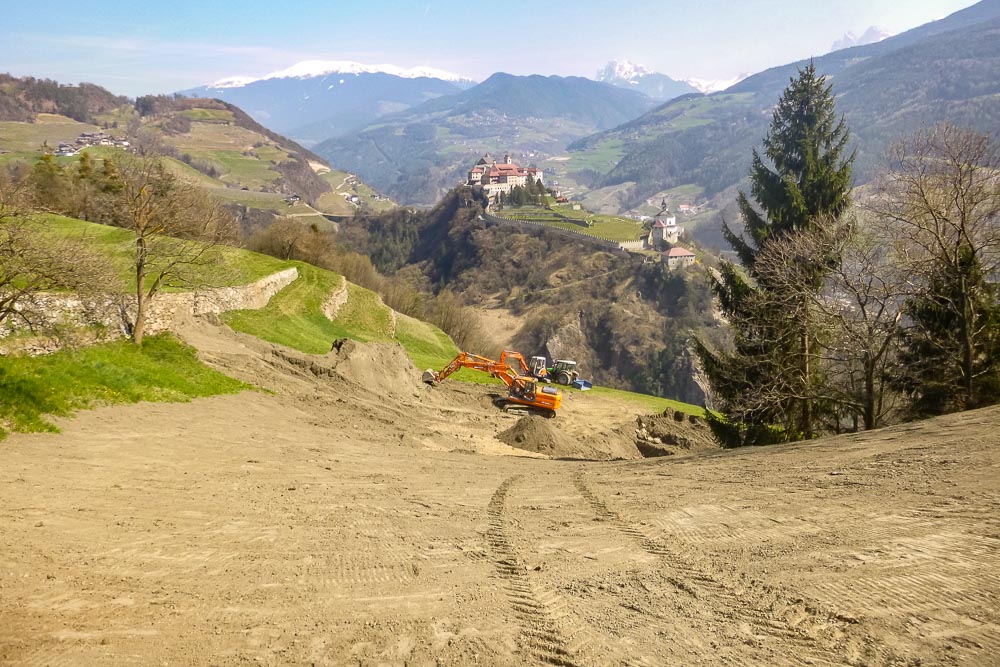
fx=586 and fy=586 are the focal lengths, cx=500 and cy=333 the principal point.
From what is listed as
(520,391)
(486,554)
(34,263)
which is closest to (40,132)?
(520,391)

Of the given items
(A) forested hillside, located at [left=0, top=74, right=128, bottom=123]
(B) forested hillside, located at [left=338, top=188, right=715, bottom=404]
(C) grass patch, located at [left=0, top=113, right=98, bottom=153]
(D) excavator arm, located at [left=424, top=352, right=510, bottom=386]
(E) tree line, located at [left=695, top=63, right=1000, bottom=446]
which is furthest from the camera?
(A) forested hillside, located at [left=0, top=74, right=128, bottom=123]

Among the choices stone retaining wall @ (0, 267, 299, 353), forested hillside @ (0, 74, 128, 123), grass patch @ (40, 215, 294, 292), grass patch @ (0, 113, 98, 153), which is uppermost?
forested hillside @ (0, 74, 128, 123)

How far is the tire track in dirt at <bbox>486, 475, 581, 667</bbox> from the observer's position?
18.6 ft

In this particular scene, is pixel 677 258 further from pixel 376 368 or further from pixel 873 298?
pixel 873 298

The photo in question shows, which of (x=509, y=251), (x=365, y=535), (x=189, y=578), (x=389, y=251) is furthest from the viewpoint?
(x=389, y=251)

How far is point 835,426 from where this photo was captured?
19.2 metres

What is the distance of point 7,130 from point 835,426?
621ft

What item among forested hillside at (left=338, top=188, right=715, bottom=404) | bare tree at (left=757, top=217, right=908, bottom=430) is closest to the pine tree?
bare tree at (left=757, top=217, right=908, bottom=430)

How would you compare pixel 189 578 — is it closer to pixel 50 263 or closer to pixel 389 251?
pixel 50 263

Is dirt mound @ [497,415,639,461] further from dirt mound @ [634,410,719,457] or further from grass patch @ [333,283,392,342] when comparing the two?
grass patch @ [333,283,392,342]

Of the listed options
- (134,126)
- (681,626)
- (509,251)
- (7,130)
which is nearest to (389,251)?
(509,251)

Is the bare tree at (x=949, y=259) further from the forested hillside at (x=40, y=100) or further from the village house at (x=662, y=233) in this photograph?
the forested hillside at (x=40, y=100)

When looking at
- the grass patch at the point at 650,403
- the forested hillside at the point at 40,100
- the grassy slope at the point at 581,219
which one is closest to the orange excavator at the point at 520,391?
the grass patch at the point at 650,403

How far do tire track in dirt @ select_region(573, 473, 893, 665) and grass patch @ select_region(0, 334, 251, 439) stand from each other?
491 inches
